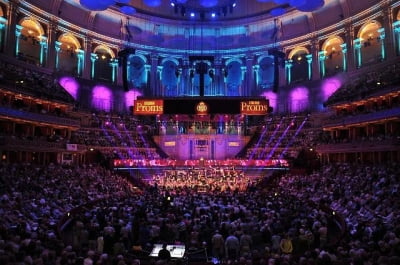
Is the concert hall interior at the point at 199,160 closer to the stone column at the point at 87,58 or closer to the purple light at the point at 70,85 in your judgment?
the purple light at the point at 70,85

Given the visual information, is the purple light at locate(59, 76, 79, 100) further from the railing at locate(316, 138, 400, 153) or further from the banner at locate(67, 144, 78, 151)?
the railing at locate(316, 138, 400, 153)

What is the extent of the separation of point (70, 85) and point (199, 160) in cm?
1878

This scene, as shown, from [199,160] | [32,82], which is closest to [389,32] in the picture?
[199,160]

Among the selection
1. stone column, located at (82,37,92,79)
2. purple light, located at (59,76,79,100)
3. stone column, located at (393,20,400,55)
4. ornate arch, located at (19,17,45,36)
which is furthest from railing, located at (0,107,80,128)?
stone column, located at (393,20,400,55)

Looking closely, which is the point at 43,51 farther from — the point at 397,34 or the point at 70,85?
the point at 397,34

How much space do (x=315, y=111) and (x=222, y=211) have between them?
30406 mm

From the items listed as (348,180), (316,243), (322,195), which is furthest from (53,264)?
(348,180)

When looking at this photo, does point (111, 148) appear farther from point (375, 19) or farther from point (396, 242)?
point (396, 242)

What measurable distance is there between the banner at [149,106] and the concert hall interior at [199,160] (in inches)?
5.7

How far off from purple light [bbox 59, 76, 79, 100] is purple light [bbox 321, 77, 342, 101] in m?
30.5

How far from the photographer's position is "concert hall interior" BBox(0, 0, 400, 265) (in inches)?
588

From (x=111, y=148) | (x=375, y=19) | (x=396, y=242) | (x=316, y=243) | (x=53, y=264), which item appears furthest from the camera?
(x=111, y=148)

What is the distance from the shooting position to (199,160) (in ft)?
139

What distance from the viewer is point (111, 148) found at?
44.5 m
